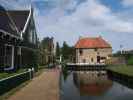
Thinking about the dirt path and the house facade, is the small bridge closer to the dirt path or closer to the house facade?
the house facade

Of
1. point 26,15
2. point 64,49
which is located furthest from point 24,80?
A: point 64,49

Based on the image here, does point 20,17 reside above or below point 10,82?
above

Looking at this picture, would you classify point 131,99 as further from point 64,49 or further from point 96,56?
point 64,49

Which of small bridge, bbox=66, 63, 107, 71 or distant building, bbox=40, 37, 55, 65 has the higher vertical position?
distant building, bbox=40, 37, 55, 65

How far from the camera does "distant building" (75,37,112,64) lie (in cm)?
8700

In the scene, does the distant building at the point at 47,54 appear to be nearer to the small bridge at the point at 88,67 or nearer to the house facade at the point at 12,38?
the small bridge at the point at 88,67

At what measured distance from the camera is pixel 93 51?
87875mm

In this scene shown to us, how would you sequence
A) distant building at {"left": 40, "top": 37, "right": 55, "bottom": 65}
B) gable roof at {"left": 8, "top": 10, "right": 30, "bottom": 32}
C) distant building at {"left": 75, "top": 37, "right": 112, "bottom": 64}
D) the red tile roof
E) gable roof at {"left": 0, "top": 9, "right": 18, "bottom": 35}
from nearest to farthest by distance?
gable roof at {"left": 0, "top": 9, "right": 18, "bottom": 35}
gable roof at {"left": 8, "top": 10, "right": 30, "bottom": 32}
distant building at {"left": 40, "top": 37, "right": 55, "bottom": 65}
distant building at {"left": 75, "top": 37, "right": 112, "bottom": 64}
the red tile roof

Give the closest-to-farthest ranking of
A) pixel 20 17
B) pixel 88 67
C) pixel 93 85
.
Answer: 1. pixel 93 85
2. pixel 20 17
3. pixel 88 67

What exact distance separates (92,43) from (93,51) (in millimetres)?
3147

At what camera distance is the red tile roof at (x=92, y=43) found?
8788cm

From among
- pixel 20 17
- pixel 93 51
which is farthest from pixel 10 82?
pixel 93 51

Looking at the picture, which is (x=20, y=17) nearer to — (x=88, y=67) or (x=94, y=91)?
(x=94, y=91)

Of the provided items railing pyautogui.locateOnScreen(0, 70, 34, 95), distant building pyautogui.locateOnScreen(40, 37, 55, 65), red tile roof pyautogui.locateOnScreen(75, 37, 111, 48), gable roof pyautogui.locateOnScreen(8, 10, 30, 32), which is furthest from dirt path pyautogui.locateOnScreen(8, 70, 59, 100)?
red tile roof pyautogui.locateOnScreen(75, 37, 111, 48)
